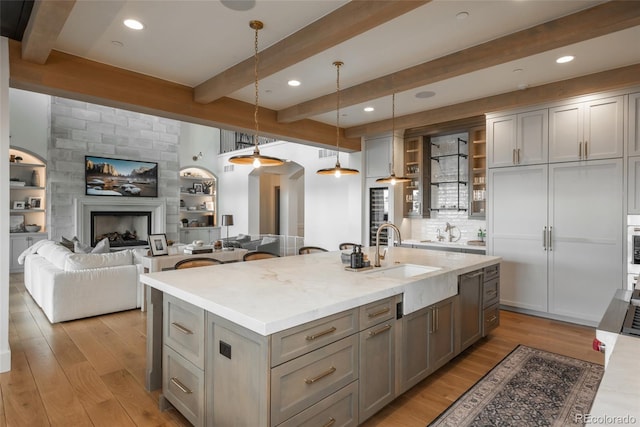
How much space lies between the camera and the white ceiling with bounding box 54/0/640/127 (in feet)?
8.70

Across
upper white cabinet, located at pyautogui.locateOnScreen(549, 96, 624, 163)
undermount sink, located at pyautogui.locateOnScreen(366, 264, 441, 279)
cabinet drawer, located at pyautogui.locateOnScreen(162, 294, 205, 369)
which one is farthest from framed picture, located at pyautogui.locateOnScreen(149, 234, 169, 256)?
upper white cabinet, located at pyautogui.locateOnScreen(549, 96, 624, 163)

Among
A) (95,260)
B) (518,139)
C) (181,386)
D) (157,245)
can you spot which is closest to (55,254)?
(95,260)

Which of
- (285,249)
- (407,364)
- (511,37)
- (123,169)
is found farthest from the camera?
(285,249)

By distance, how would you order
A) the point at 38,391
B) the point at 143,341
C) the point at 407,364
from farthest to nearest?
1. the point at 143,341
2. the point at 38,391
3. the point at 407,364

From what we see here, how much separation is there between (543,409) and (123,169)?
9117 mm

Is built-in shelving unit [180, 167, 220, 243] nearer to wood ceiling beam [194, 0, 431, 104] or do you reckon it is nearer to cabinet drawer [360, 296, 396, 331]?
wood ceiling beam [194, 0, 431, 104]

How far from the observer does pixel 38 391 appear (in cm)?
270

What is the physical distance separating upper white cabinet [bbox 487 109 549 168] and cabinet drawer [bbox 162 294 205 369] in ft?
14.6

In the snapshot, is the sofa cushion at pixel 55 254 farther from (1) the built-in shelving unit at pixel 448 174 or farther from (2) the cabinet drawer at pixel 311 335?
(1) the built-in shelving unit at pixel 448 174

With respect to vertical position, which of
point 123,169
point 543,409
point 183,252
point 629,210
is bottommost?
point 543,409

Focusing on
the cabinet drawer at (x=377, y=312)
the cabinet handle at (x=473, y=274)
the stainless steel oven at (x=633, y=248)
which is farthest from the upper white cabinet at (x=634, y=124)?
the cabinet drawer at (x=377, y=312)

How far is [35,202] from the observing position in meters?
7.93

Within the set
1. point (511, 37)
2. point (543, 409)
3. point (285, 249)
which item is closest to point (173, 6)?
point (511, 37)

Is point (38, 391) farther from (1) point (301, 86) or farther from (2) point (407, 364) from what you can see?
(1) point (301, 86)
